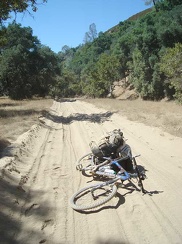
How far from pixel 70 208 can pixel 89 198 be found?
541 millimetres

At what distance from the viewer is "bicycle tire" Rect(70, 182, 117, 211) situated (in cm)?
521

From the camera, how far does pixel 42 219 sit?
195 inches

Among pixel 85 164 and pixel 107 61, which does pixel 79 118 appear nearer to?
pixel 85 164

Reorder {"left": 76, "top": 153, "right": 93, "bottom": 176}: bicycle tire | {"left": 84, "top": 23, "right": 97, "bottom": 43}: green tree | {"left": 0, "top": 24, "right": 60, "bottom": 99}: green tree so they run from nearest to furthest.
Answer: {"left": 76, "top": 153, "right": 93, "bottom": 176}: bicycle tire → {"left": 0, "top": 24, "right": 60, "bottom": 99}: green tree → {"left": 84, "top": 23, "right": 97, "bottom": 43}: green tree

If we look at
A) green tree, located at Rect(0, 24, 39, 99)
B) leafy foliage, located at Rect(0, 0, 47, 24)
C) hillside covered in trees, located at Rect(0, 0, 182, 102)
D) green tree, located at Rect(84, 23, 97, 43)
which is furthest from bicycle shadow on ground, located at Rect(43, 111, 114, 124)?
green tree, located at Rect(84, 23, 97, 43)

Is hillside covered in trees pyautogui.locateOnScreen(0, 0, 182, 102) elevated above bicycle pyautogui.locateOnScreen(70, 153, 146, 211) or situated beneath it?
elevated above

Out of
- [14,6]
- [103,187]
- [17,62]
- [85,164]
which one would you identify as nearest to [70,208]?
[103,187]

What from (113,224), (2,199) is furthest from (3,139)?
(113,224)

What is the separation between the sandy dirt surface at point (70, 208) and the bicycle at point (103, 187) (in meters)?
0.18

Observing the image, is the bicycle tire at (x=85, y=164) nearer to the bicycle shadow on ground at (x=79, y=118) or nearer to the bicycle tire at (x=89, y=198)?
the bicycle tire at (x=89, y=198)

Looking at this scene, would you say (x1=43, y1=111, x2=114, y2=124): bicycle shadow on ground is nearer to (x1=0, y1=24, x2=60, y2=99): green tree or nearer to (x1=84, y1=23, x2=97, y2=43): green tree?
(x1=0, y1=24, x2=60, y2=99): green tree

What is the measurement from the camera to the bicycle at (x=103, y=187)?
540 centimetres

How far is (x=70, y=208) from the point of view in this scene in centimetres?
541

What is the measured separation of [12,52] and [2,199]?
1611 inches
